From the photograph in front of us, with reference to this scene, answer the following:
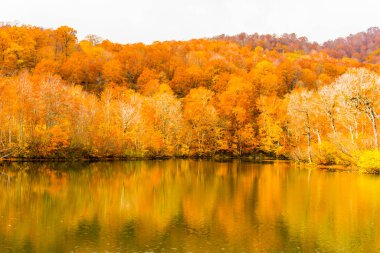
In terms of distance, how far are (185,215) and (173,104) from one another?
4681 cm

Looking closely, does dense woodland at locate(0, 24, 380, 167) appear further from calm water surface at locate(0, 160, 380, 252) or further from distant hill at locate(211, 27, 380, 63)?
distant hill at locate(211, 27, 380, 63)

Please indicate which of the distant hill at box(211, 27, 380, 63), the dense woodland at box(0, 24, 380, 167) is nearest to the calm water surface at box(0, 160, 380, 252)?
the dense woodland at box(0, 24, 380, 167)

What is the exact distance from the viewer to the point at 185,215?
20.4 metres

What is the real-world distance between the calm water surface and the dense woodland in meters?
13.1

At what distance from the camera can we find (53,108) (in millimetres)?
49219

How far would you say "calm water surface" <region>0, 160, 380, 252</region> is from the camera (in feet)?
49.8

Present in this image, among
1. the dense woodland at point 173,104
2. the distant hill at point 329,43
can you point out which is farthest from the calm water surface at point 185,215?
the distant hill at point 329,43

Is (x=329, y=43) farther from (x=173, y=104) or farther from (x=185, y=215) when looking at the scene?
(x=185, y=215)

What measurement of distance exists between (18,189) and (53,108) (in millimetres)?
24087

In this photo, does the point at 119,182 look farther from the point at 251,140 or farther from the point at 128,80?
the point at 128,80

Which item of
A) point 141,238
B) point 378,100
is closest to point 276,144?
point 378,100

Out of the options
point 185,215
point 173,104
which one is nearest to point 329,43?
point 173,104

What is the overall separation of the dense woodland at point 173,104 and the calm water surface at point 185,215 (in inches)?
518

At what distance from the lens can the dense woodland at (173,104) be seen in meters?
45.5
